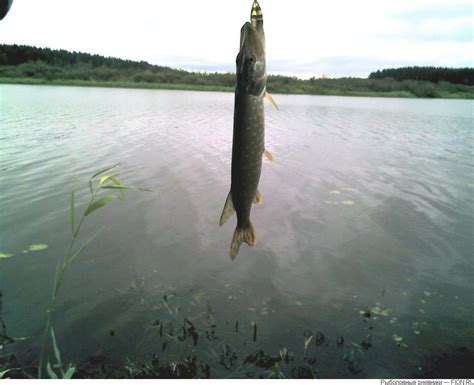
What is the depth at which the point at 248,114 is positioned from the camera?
2.26 metres

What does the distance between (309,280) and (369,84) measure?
86605 mm

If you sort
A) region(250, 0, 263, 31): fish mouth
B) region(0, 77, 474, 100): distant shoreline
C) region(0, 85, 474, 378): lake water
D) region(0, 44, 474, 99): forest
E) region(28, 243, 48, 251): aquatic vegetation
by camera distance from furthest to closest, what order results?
1. region(0, 44, 474, 99): forest
2. region(0, 77, 474, 100): distant shoreline
3. region(28, 243, 48, 251): aquatic vegetation
4. region(0, 85, 474, 378): lake water
5. region(250, 0, 263, 31): fish mouth

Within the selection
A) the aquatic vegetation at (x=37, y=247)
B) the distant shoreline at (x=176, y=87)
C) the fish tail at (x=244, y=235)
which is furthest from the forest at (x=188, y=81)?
the fish tail at (x=244, y=235)

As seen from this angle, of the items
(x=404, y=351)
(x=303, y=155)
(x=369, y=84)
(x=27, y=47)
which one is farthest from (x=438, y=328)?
(x=27, y=47)

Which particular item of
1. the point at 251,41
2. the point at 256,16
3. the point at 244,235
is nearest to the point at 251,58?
the point at 251,41

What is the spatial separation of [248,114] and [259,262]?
155 inches

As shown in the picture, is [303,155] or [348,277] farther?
[303,155]

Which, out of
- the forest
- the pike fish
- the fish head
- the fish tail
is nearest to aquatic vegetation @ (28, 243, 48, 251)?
the fish tail

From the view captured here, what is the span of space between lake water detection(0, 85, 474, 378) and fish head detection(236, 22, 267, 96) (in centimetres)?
303

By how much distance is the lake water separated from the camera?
403 cm

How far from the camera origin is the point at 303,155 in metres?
13.5

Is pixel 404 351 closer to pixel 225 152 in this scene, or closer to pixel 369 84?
pixel 225 152

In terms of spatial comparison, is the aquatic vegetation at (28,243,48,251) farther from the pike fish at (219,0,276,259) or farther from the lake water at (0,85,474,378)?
the pike fish at (219,0,276,259)

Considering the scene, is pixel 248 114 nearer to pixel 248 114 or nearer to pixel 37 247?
pixel 248 114
